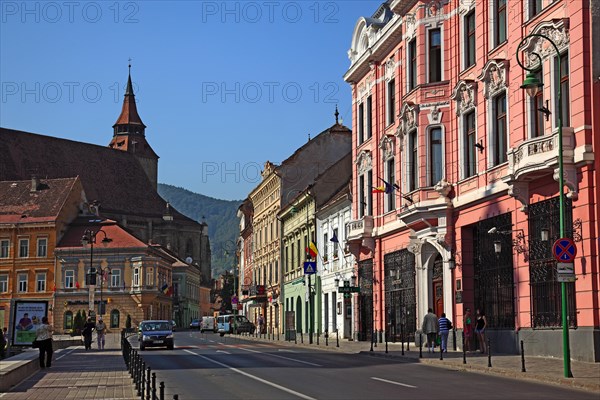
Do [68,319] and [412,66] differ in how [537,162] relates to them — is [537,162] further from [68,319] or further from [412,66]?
[68,319]

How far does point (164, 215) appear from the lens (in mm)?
156000

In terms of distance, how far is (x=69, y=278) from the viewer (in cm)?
11250

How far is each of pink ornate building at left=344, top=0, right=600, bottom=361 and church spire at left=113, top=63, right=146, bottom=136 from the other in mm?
126612

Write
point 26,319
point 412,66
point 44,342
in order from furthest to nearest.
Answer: point 26,319
point 412,66
point 44,342

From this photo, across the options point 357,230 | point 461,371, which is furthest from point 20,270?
point 461,371

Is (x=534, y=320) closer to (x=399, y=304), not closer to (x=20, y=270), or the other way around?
(x=399, y=304)

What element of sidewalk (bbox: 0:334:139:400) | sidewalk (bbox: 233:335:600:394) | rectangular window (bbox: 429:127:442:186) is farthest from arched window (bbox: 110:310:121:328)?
sidewalk (bbox: 0:334:139:400)

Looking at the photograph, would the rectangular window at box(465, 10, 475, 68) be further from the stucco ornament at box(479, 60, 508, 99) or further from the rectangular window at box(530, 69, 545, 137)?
the rectangular window at box(530, 69, 545, 137)

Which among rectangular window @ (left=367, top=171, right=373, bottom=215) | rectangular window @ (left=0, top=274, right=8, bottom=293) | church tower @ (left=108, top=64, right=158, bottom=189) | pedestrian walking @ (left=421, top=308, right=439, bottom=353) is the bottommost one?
pedestrian walking @ (left=421, top=308, right=439, bottom=353)

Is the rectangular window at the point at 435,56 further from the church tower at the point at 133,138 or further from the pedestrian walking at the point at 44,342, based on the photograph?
the church tower at the point at 133,138

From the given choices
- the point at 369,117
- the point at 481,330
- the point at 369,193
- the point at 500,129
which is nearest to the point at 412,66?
the point at 500,129

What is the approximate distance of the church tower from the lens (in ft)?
563

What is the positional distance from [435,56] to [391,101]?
6.51 meters

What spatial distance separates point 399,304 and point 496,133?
515 inches
